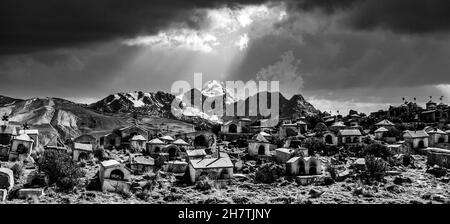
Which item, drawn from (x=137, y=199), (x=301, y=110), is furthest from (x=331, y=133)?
(x=301, y=110)

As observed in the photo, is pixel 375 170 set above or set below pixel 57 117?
below

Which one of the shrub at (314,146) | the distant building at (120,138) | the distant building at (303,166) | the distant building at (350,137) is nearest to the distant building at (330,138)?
the distant building at (350,137)

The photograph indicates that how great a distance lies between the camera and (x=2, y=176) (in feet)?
129

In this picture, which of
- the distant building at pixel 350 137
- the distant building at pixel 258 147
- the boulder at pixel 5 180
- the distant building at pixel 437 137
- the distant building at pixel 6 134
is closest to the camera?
the boulder at pixel 5 180

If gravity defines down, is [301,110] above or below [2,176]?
above

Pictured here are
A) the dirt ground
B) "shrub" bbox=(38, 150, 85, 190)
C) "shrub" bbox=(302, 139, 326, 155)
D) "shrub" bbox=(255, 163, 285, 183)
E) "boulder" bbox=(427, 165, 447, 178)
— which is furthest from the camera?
"shrub" bbox=(302, 139, 326, 155)

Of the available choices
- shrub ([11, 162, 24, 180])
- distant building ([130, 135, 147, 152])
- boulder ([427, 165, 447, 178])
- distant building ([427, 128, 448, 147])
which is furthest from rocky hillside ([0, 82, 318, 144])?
boulder ([427, 165, 447, 178])

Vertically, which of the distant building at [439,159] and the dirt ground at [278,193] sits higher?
the distant building at [439,159]

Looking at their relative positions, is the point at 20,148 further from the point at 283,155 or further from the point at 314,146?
the point at 314,146

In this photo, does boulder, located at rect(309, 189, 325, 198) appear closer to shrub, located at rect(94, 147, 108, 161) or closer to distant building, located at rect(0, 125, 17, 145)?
shrub, located at rect(94, 147, 108, 161)

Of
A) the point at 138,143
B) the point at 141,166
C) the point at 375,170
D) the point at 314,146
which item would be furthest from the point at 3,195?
the point at 314,146

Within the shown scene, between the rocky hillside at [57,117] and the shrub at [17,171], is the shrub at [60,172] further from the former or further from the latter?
the rocky hillside at [57,117]
